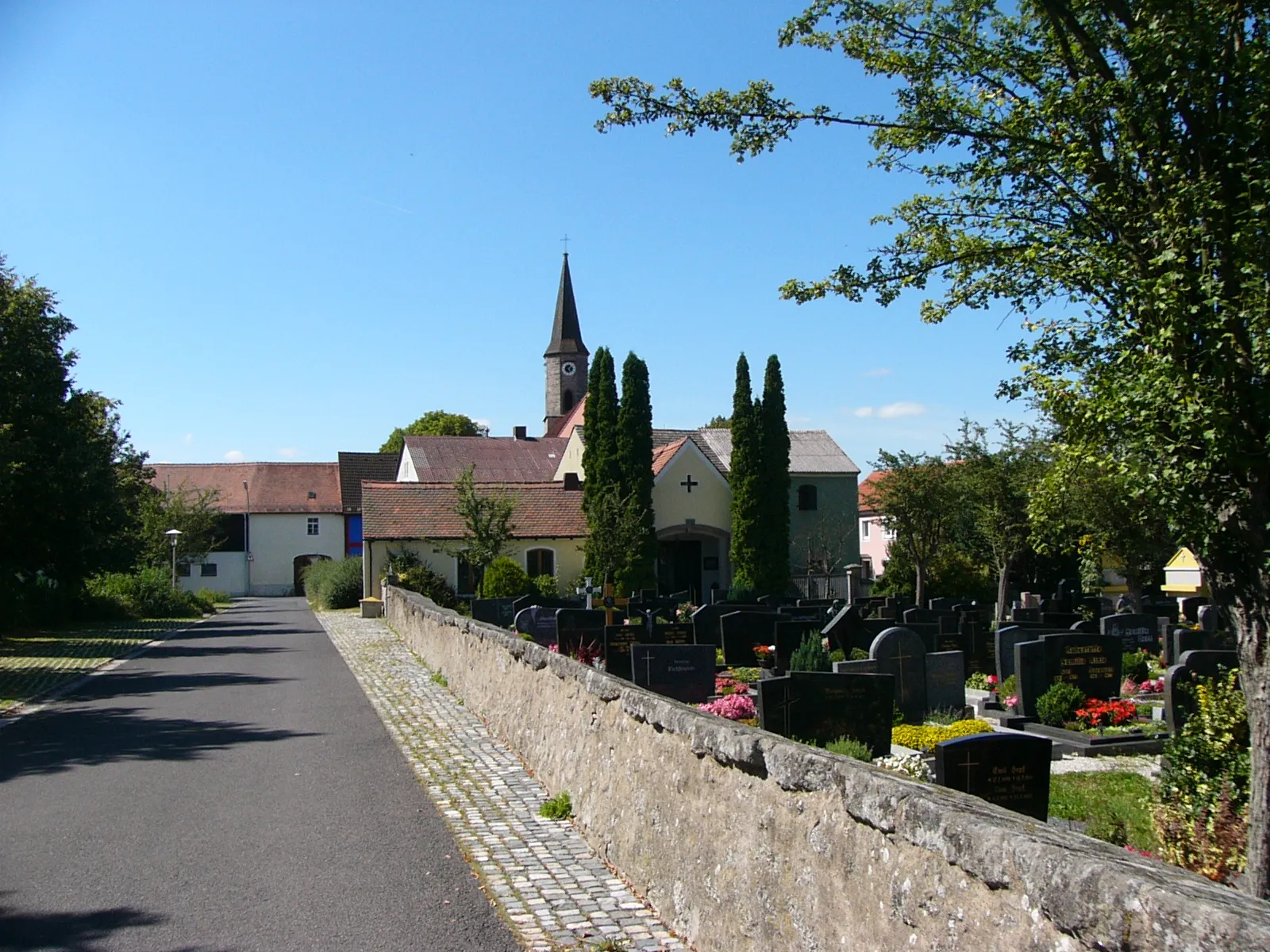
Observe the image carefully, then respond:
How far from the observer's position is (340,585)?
43.6m

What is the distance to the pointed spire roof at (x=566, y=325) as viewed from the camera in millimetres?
78812

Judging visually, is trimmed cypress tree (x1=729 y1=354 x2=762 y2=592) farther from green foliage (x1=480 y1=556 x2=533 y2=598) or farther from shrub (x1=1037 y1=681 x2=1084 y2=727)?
shrub (x1=1037 y1=681 x2=1084 y2=727)

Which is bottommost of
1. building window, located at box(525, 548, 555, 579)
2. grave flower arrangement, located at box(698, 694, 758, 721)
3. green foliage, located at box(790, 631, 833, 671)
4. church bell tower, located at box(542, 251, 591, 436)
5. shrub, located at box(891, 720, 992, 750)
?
shrub, located at box(891, 720, 992, 750)

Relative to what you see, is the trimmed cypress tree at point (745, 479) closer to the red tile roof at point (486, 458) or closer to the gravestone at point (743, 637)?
the red tile roof at point (486, 458)

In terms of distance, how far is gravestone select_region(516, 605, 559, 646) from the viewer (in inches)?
846

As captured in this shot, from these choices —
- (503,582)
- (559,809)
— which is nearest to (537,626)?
(503,582)

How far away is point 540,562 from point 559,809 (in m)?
36.0

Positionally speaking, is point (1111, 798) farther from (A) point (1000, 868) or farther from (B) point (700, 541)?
(B) point (700, 541)

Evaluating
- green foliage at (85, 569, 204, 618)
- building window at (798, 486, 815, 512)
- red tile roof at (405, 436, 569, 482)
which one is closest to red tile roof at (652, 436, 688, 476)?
building window at (798, 486, 815, 512)

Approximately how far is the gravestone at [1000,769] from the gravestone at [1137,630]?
14838mm

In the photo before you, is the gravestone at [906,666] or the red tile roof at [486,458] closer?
the gravestone at [906,666]

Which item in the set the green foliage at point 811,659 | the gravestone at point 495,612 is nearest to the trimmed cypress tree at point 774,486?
the gravestone at point 495,612

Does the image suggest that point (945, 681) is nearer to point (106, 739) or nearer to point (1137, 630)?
point (1137, 630)

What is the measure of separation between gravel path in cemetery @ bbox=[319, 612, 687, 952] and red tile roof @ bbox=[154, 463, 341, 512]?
54476 mm
